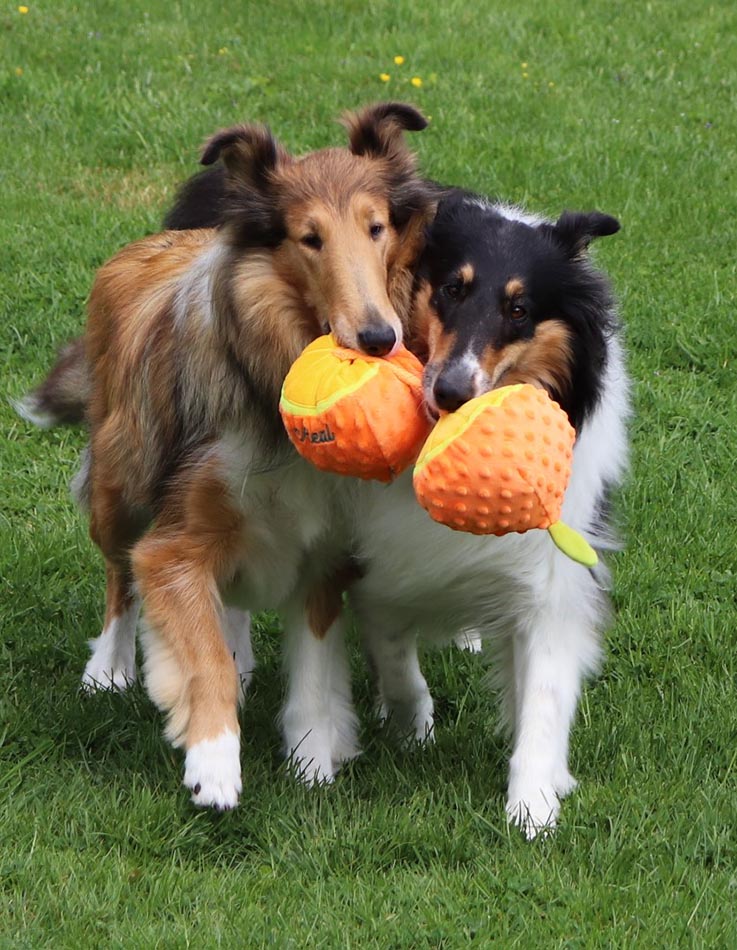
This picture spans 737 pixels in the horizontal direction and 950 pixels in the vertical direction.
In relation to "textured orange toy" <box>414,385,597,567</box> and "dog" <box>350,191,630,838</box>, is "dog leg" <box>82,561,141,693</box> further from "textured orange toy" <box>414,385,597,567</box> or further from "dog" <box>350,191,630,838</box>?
Answer: "textured orange toy" <box>414,385,597,567</box>

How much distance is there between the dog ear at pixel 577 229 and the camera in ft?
13.0

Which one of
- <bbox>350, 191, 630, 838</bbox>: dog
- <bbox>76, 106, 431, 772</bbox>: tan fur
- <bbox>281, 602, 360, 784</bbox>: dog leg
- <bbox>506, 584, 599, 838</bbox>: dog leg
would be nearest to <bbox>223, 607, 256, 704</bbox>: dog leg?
<bbox>281, 602, 360, 784</bbox>: dog leg

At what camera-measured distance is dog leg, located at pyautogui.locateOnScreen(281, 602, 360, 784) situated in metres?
4.41

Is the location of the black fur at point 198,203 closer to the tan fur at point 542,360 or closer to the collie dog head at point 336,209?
the collie dog head at point 336,209

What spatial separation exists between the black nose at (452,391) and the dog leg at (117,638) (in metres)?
1.90

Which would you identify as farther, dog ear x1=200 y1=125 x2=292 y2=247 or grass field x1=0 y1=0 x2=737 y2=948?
dog ear x1=200 y1=125 x2=292 y2=247

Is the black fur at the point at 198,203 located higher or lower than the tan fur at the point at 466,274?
lower

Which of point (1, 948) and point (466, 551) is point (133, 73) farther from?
point (1, 948)

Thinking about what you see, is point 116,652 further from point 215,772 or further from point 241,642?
point 215,772

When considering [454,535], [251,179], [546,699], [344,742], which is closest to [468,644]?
[344,742]

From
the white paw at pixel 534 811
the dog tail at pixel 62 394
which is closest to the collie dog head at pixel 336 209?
the white paw at pixel 534 811

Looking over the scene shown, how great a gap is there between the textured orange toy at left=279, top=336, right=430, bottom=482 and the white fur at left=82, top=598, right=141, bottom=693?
1722 mm

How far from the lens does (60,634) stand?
514 cm

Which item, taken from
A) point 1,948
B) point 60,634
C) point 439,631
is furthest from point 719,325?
point 1,948
